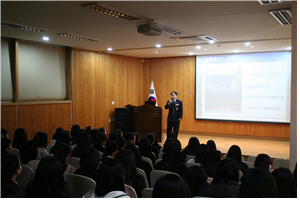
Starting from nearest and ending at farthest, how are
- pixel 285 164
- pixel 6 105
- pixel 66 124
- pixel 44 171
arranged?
pixel 44 171 → pixel 285 164 → pixel 6 105 → pixel 66 124

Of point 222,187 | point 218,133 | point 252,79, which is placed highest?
point 252,79

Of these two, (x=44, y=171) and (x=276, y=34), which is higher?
(x=276, y=34)

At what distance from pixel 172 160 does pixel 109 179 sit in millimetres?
1343

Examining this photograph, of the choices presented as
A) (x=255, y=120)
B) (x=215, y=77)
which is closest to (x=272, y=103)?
(x=255, y=120)

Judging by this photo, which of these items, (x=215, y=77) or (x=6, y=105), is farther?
(x=215, y=77)

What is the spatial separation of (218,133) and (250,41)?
158 inches

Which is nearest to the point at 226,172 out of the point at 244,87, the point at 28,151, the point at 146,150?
the point at 146,150

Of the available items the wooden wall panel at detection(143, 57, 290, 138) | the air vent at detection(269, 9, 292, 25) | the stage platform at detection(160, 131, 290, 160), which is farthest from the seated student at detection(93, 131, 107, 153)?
the wooden wall panel at detection(143, 57, 290, 138)

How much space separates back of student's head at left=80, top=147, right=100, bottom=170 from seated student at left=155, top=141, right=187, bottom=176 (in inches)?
33.4

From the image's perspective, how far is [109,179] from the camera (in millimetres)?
1966

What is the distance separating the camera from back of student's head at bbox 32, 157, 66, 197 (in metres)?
2.08

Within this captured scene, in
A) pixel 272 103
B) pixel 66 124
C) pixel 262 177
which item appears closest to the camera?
pixel 262 177

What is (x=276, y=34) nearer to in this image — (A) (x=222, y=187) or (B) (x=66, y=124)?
(A) (x=222, y=187)

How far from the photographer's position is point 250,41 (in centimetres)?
707
